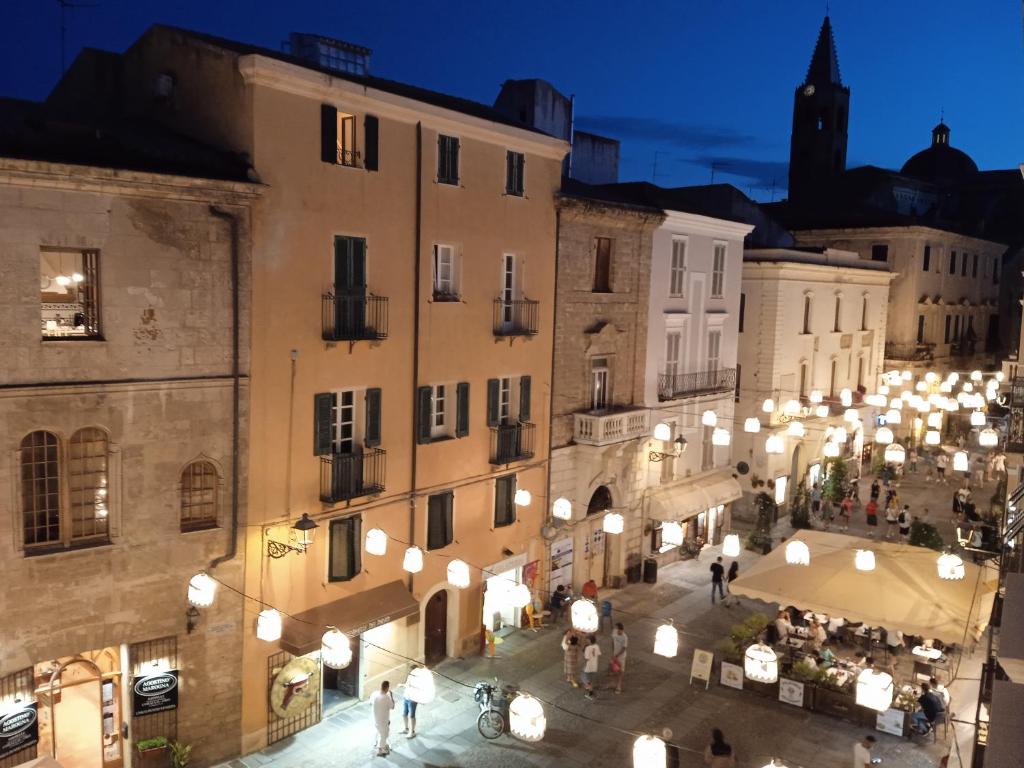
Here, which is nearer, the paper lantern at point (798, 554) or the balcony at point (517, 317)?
the paper lantern at point (798, 554)

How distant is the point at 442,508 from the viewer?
72.8 feet

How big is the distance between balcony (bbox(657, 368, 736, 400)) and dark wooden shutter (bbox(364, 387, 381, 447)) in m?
12.4

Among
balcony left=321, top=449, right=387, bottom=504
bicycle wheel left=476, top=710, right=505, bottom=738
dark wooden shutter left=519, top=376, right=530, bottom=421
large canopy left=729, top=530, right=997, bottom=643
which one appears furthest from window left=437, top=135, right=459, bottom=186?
bicycle wheel left=476, top=710, right=505, bottom=738

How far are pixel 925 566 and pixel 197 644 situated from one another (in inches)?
638

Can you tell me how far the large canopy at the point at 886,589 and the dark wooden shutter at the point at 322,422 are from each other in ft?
33.2

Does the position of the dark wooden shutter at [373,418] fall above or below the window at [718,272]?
below

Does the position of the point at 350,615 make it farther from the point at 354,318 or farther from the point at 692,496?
the point at 692,496

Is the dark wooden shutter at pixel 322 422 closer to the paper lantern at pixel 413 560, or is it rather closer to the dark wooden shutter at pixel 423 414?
the dark wooden shutter at pixel 423 414

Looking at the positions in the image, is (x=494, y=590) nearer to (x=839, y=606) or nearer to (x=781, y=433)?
(x=839, y=606)

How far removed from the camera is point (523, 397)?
80.3ft

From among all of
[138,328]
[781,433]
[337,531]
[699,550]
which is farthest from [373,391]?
[781,433]

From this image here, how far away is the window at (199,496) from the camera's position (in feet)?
55.5

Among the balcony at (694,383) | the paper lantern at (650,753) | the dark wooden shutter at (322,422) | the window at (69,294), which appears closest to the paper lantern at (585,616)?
the paper lantern at (650,753)

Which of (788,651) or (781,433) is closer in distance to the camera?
(788,651)
